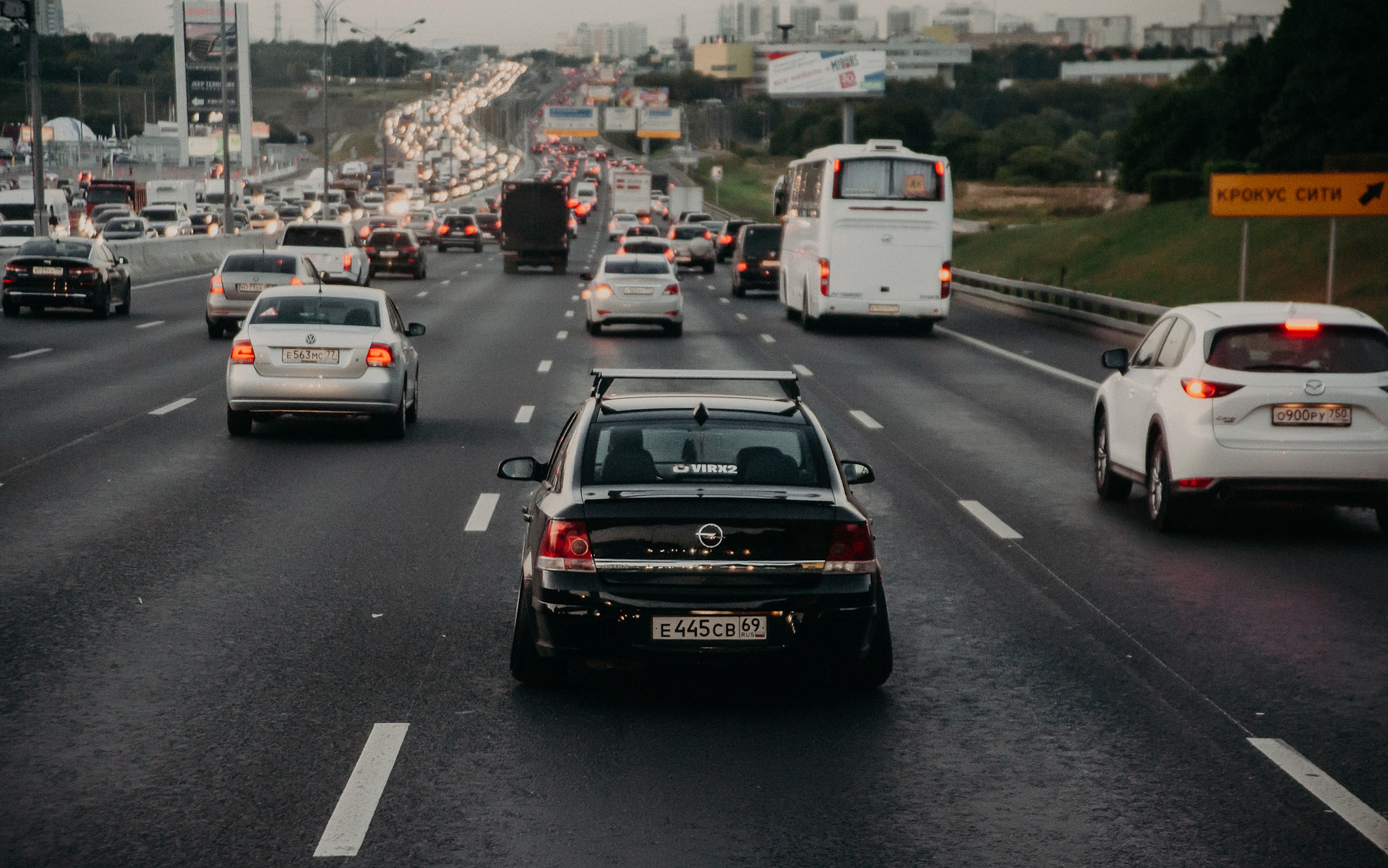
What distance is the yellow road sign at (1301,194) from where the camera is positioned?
104ft

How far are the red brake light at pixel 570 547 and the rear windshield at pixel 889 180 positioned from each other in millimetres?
28431

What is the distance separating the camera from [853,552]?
7516mm

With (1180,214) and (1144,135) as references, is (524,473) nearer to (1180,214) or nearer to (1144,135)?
(1180,214)

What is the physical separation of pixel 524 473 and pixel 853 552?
1.85 m

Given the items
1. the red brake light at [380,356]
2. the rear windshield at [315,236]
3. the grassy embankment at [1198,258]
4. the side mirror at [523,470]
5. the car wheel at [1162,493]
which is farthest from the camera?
the grassy embankment at [1198,258]

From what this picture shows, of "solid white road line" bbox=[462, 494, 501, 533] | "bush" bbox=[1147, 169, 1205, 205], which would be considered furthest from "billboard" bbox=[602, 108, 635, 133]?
"solid white road line" bbox=[462, 494, 501, 533]

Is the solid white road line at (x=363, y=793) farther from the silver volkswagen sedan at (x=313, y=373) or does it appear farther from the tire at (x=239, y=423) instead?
the tire at (x=239, y=423)

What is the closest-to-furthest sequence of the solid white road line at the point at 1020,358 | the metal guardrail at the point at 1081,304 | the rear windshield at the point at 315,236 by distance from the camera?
the solid white road line at the point at 1020,358, the metal guardrail at the point at 1081,304, the rear windshield at the point at 315,236

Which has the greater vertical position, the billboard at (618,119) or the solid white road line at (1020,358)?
the billboard at (618,119)

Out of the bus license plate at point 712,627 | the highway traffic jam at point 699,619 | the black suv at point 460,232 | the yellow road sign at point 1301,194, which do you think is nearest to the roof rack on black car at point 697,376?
the highway traffic jam at point 699,619

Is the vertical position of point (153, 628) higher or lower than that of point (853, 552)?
lower

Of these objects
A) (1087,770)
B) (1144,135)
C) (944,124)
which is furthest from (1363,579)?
(944,124)

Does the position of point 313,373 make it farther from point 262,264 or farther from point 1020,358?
point 1020,358

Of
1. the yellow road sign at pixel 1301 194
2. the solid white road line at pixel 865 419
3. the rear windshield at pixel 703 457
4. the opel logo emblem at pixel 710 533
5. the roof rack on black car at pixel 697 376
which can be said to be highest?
the yellow road sign at pixel 1301 194
